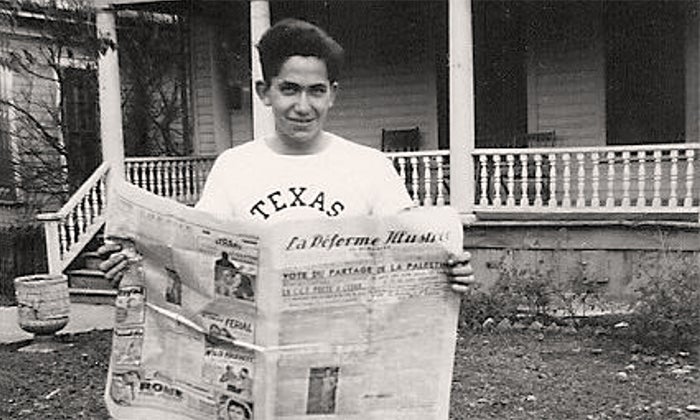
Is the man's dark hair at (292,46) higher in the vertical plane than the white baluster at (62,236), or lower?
higher

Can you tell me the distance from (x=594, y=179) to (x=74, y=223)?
21.2ft

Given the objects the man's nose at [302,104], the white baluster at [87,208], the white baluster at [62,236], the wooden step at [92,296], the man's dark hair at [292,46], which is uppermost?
the man's dark hair at [292,46]

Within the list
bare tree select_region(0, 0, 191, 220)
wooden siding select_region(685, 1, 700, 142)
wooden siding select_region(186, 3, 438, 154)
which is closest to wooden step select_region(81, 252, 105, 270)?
bare tree select_region(0, 0, 191, 220)

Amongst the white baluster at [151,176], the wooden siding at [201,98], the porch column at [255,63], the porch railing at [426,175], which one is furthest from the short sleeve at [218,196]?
the wooden siding at [201,98]

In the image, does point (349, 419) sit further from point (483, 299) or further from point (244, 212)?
point (483, 299)

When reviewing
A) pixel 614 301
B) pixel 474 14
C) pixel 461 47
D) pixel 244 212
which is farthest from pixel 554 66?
pixel 244 212

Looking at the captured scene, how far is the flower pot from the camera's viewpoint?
310 inches

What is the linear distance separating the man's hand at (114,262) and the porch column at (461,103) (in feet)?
25.7

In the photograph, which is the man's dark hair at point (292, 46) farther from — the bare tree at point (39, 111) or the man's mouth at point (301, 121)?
the bare tree at point (39, 111)

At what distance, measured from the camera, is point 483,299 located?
809 centimetres

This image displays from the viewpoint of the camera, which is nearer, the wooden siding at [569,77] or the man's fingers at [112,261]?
the man's fingers at [112,261]

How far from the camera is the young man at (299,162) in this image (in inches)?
84.3

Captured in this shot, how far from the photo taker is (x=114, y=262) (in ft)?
6.93

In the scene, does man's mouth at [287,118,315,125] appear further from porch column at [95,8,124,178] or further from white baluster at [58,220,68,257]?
porch column at [95,8,124,178]
